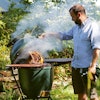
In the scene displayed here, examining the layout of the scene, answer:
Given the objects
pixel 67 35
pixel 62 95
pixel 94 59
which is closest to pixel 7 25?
pixel 62 95

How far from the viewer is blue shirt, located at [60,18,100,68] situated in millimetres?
3786

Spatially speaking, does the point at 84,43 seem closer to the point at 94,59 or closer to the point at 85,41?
the point at 85,41

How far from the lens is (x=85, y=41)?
389 cm

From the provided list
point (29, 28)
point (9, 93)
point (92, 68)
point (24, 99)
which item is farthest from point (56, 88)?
point (92, 68)

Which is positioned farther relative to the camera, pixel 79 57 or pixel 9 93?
pixel 9 93

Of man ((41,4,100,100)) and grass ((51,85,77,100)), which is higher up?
man ((41,4,100,100))

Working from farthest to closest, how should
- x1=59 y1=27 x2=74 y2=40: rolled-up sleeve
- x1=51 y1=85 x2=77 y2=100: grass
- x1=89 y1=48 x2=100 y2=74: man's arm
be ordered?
x1=51 y1=85 x2=77 y2=100: grass → x1=59 y1=27 x2=74 y2=40: rolled-up sleeve → x1=89 y1=48 x2=100 y2=74: man's arm

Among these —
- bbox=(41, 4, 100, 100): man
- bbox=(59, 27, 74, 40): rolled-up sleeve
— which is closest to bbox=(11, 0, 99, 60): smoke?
bbox=(59, 27, 74, 40): rolled-up sleeve

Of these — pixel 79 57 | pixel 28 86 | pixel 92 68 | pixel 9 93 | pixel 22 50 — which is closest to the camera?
pixel 92 68

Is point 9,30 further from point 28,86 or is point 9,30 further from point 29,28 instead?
point 28,86

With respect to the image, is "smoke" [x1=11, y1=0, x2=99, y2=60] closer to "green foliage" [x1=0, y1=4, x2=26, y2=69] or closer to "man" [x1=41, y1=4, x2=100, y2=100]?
"green foliage" [x1=0, y1=4, x2=26, y2=69]

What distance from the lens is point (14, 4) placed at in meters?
9.12

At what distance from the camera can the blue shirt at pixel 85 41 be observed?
149 inches

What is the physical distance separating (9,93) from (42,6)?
11.7 feet
